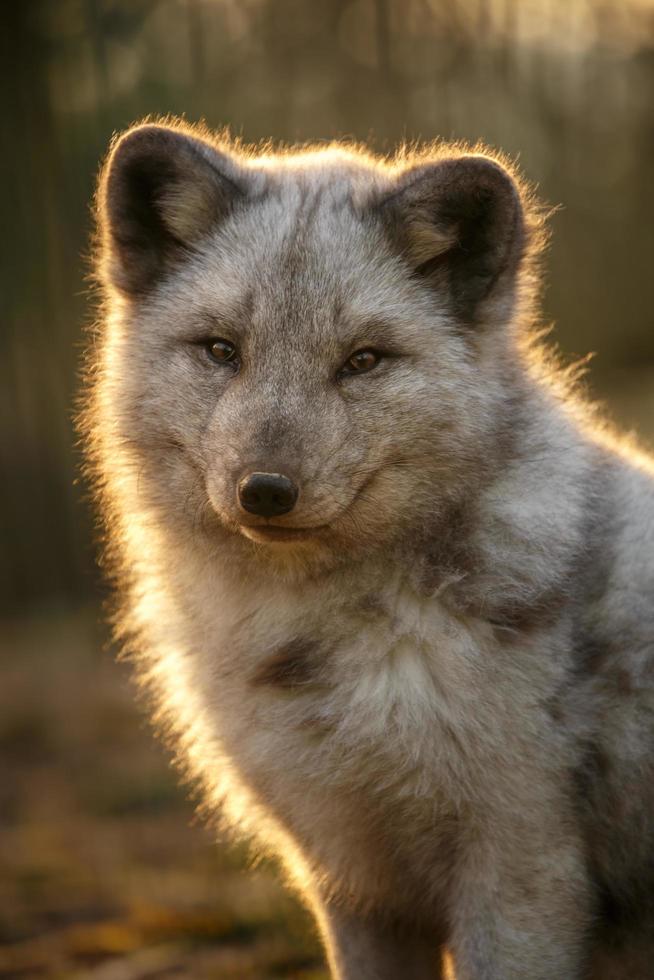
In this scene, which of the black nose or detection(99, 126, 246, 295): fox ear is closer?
the black nose

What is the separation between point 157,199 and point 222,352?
57 centimetres

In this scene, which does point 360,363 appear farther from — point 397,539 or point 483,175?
point 483,175

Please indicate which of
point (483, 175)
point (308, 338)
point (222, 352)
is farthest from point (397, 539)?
point (483, 175)

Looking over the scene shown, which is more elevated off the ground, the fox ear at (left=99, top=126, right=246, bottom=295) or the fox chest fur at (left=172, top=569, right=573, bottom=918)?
the fox ear at (left=99, top=126, right=246, bottom=295)

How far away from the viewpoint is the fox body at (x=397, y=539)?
10.6 feet

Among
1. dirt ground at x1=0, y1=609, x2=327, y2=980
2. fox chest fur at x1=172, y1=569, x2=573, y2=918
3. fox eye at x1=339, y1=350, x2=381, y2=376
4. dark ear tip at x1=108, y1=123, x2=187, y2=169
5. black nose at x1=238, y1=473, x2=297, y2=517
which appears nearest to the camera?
black nose at x1=238, y1=473, x2=297, y2=517

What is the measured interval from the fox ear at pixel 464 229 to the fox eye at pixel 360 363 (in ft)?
1.03

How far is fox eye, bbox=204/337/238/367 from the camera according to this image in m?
3.41

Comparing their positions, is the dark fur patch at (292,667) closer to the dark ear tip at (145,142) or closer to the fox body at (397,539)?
the fox body at (397,539)

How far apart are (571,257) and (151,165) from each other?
26.5 ft

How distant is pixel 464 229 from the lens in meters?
3.44

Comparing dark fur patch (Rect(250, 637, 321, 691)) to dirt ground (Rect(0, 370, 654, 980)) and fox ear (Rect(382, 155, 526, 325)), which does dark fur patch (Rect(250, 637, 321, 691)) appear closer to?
fox ear (Rect(382, 155, 526, 325))

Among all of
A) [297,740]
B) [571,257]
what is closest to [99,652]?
[571,257]

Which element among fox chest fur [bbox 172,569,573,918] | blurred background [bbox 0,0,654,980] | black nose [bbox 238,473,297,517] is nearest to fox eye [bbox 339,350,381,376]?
black nose [bbox 238,473,297,517]
